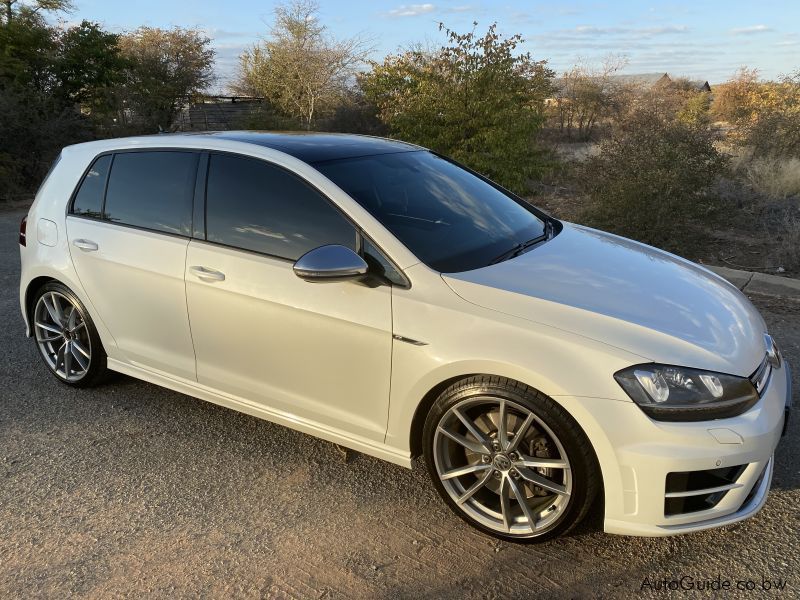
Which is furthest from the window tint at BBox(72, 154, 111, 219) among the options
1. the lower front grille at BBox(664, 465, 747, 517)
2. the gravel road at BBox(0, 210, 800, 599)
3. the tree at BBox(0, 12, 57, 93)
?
the tree at BBox(0, 12, 57, 93)

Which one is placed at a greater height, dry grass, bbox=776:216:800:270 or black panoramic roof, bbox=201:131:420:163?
black panoramic roof, bbox=201:131:420:163

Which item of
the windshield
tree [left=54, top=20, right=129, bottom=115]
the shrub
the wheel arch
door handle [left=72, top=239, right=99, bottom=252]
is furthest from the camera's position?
tree [left=54, top=20, right=129, bottom=115]

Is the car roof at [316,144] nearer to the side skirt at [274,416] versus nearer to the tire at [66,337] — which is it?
the side skirt at [274,416]

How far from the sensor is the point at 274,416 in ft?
10.7

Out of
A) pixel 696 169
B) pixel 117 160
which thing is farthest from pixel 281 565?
pixel 696 169

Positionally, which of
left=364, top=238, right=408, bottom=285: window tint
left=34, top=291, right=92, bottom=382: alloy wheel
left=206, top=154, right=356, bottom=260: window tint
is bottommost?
left=34, top=291, right=92, bottom=382: alloy wheel

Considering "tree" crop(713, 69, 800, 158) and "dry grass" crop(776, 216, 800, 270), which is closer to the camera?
"dry grass" crop(776, 216, 800, 270)

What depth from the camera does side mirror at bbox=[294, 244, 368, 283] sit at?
8.91 ft

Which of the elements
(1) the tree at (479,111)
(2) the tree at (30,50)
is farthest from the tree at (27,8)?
(1) the tree at (479,111)

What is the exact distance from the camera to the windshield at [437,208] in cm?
301

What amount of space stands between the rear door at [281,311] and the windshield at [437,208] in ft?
0.73

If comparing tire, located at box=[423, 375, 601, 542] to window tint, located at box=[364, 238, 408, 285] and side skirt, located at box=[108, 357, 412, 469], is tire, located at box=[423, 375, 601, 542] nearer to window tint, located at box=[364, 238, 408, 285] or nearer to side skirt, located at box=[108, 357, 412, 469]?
side skirt, located at box=[108, 357, 412, 469]

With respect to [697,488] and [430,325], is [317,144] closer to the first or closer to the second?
[430,325]

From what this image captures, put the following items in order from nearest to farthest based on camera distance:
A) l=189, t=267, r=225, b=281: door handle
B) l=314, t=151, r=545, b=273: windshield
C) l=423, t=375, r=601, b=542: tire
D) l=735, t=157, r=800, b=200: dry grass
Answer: l=423, t=375, r=601, b=542: tire < l=314, t=151, r=545, b=273: windshield < l=189, t=267, r=225, b=281: door handle < l=735, t=157, r=800, b=200: dry grass
